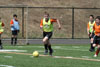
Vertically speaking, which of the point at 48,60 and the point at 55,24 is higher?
the point at 48,60

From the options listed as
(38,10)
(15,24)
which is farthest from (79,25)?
(15,24)

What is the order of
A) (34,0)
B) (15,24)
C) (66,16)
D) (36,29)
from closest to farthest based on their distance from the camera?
(15,24) → (36,29) → (66,16) → (34,0)

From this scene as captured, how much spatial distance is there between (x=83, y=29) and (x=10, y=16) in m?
7.87

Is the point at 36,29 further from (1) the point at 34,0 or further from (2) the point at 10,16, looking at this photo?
(1) the point at 34,0

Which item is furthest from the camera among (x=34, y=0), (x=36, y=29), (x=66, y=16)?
(x=34, y=0)

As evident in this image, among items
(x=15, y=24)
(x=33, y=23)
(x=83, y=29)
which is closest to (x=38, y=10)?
(x=33, y=23)

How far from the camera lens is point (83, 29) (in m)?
44.5

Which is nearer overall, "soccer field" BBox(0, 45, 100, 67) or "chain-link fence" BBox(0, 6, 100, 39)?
"soccer field" BBox(0, 45, 100, 67)

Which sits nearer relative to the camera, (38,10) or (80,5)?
(38,10)

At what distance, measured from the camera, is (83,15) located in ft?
156

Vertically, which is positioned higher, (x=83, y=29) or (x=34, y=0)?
(x=34, y=0)

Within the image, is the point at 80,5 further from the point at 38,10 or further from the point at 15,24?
the point at 15,24

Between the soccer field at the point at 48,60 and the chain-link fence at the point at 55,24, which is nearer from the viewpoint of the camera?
the soccer field at the point at 48,60

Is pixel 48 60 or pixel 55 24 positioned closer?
pixel 48 60
